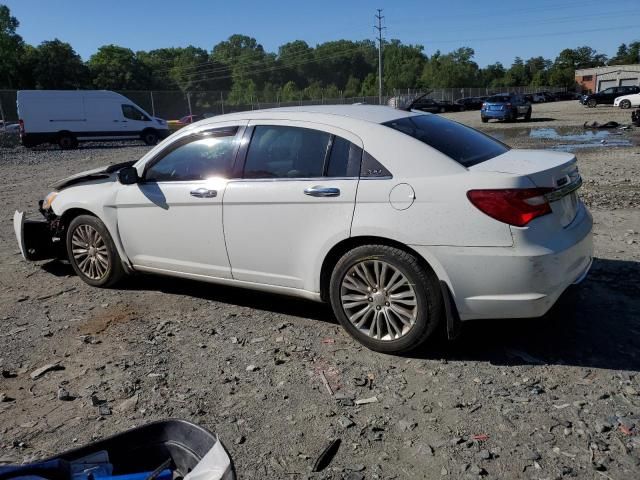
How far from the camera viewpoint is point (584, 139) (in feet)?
65.0

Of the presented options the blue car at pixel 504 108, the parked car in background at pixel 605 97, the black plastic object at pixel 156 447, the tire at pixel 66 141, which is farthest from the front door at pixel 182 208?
the parked car in background at pixel 605 97

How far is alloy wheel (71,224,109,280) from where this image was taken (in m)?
5.41

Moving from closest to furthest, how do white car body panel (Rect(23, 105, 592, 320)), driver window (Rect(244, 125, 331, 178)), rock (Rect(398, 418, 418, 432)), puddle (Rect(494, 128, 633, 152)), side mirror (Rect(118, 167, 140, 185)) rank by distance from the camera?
rock (Rect(398, 418, 418, 432)) < white car body panel (Rect(23, 105, 592, 320)) < driver window (Rect(244, 125, 331, 178)) < side mirror (Rect(118, 167, 140, 185)) < puddle (Rect(494, 128, 633, 152))

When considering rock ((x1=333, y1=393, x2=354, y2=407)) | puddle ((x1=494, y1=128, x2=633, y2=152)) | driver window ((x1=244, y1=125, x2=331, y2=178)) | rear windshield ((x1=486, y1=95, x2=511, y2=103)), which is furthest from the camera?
rear windshield ((x1=486, y1=95, x2=511, y2=103))

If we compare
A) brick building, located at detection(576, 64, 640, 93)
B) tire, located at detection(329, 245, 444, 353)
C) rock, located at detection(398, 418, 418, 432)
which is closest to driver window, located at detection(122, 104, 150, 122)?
tire, located at detection(329, 245, 444, 353)

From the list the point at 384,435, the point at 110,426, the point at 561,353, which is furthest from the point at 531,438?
the point at 110,426

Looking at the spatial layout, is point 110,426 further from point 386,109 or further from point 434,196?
point 386,109

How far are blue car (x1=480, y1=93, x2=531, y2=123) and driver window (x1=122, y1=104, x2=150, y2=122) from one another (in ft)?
59.9

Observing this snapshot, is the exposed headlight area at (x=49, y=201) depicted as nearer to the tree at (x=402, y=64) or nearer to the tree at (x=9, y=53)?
the tree at (x=9, y=53)

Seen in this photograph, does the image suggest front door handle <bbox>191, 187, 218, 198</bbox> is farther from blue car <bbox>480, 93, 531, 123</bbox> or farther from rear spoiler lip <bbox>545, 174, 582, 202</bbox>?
blue car <bbox>480, 93, 531, 123</bbox>

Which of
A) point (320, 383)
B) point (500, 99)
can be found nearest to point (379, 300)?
point (320, 383)

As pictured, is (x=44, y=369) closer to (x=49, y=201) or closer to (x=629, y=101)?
(x=49, y=201)

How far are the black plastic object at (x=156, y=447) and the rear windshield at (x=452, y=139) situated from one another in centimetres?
244

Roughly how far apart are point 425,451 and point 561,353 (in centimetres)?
148
